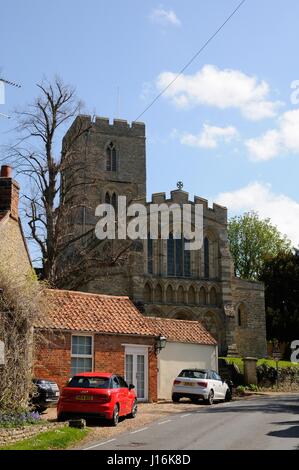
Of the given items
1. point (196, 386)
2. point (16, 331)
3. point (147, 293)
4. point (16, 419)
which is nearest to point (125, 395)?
point (16, 331)

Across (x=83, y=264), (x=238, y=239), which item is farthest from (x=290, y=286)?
(x=83, y=264)

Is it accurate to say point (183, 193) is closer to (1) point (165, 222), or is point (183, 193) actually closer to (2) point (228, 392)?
(1) point (165, 222)

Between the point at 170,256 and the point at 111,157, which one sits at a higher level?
the point at 111,157

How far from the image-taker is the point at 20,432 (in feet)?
44.0

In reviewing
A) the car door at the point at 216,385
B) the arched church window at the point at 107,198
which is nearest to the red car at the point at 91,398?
the car door at the point at 216,385

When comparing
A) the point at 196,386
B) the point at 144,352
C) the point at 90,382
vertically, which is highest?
the point at 144,352

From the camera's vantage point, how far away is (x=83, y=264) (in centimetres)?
3300

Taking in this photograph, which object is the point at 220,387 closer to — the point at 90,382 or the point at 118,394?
the point at 118,394

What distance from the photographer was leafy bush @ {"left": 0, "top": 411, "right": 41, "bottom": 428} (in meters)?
13.6

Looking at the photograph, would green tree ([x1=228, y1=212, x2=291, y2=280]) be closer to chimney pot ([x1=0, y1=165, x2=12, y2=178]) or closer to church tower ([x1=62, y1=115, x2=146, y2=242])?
church tower ([x1=62, y1=115, x2=146, y2=242])

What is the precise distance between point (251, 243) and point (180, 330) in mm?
39048

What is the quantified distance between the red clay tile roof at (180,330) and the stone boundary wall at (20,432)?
14765 mm

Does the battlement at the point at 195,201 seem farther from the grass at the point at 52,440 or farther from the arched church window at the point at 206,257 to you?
the grass at the point at 52,440

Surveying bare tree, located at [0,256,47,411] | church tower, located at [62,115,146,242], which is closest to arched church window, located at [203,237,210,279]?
church tower, located at [62,115,146,242]
